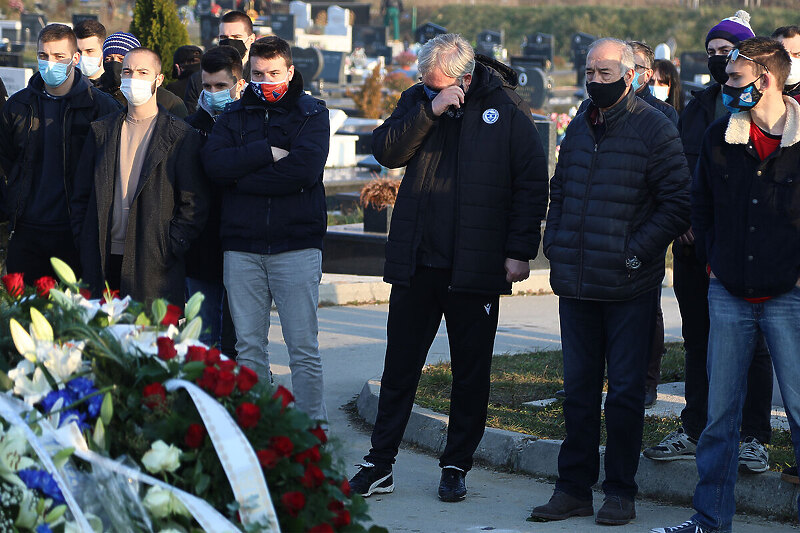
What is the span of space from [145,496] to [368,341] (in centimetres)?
597

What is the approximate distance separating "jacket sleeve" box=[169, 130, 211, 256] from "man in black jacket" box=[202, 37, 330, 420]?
0.38ft

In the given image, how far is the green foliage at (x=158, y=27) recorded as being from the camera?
1308cm

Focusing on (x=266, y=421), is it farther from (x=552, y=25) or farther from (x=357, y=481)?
(x=552, y=25)

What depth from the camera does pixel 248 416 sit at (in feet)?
8.61

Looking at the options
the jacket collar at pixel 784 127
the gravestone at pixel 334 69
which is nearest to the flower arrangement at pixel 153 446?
the jacket collar at pixel 784 127

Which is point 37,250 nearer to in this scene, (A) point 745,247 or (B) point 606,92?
(B) point 606,92

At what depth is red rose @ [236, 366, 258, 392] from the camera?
272cm

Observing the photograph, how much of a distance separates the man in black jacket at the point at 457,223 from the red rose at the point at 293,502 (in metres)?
2.37

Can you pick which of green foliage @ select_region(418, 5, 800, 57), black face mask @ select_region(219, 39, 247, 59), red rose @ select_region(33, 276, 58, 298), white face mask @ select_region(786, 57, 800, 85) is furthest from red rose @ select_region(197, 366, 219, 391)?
green foliage @ select_region(418, 5, 800, 57)

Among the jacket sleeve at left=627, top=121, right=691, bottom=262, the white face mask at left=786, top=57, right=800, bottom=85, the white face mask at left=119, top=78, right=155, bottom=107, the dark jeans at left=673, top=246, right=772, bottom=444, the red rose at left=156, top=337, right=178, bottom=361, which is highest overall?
the white face mask at left=786, top=57, right=800, bottom=85

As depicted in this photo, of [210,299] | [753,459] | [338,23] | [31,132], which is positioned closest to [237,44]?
[31,132]

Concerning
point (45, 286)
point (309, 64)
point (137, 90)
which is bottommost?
point (45, 286)

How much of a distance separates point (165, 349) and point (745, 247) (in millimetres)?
2352

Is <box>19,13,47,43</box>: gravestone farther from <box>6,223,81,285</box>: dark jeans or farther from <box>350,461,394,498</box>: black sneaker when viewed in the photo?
<box>350,461,394,498</box>: black sneaker
